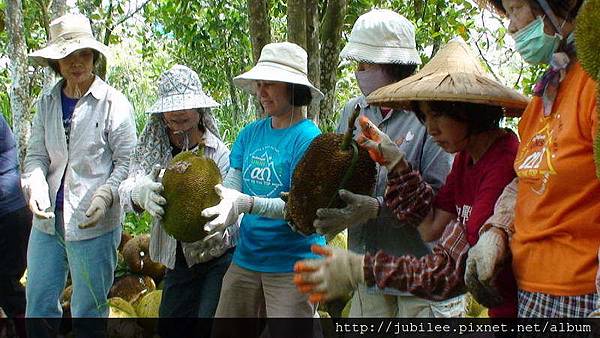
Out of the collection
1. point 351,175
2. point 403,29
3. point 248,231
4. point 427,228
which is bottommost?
point 248,231

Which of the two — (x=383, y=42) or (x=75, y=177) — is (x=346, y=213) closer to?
(x=383, y=42)

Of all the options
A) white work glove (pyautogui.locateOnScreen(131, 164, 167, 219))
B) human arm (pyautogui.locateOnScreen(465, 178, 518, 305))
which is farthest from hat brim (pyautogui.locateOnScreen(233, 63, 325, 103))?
→ human arm (pyautogui.locateOnScreen(465, 178, 518, 305))

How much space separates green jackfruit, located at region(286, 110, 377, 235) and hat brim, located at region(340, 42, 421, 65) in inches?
13.0

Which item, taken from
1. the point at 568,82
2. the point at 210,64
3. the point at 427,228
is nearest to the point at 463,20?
the point at 210,64

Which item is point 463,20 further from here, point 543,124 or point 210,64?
point 543,124

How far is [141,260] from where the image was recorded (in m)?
3.91

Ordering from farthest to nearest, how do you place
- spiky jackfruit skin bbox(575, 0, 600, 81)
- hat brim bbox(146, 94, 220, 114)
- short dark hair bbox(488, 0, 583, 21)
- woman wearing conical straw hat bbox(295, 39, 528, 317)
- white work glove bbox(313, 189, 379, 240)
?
hat brim bbox(146, 94, 220, 114) < white work glove bbox(313, 189, 379, 240) < woman wearing conical straw hat bbox(295, 39, 528, 317) < short dark hair bbox(488, 0, 583, 21) < spiky jackfruit skin bbox(575, 0, 600, 81)

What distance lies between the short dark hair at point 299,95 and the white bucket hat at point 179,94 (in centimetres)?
31

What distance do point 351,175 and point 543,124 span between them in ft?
2.44

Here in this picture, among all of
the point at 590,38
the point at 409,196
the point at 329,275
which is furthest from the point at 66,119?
the point at 590,38

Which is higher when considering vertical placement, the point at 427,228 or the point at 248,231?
the point at 427,228

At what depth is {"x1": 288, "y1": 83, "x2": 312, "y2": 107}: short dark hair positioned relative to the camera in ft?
8.47

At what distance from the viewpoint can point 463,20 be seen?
5.83m

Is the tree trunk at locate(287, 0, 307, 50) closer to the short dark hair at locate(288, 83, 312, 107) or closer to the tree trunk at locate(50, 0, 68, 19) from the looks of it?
the short dark hair at locate(288, 83, 312, 107)
